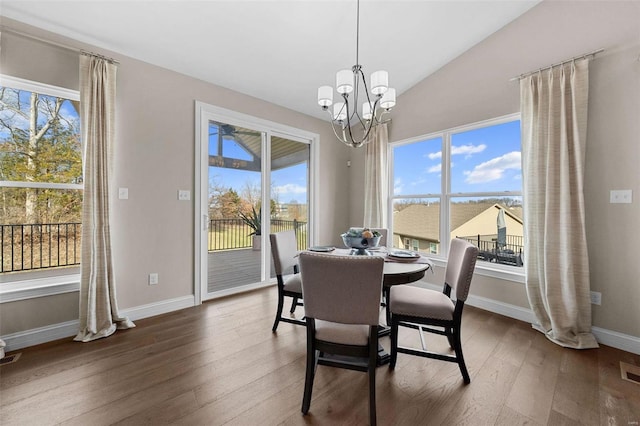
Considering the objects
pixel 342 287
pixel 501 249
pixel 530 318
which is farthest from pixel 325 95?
pixel 530 318

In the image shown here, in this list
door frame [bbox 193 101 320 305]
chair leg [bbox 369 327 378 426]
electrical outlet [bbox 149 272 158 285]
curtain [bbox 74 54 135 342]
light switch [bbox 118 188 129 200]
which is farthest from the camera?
door frame [bbox 193 101 320 305]

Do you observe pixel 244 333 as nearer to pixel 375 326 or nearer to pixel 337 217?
pixel 375 326

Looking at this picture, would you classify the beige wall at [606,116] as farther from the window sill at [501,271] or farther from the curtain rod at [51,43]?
the curtain rod at [51,43]

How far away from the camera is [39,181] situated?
229cm

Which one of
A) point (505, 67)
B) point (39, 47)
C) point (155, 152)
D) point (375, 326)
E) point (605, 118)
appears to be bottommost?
point (375, 326)

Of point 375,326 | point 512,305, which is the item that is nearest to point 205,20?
point 375,326

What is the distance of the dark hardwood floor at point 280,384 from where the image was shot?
4.83 ft

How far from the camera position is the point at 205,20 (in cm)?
237

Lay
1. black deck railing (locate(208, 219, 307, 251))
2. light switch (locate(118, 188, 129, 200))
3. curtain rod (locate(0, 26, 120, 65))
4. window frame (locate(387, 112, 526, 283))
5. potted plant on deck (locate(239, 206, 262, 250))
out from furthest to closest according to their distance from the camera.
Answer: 1. potted plant on deck (locate(239, 206, 262, 250))
2. black deck railing (locate(208, 219, 307, 251))
3. window frame (locate(387, 112, 526, 283))
4. light switch (locate(118, 188, 129, 200))
5. curtain rod (locate(0, 26, 120, 65))

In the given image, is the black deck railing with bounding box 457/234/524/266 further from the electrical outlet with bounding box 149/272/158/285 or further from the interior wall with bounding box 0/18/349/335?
the electrical outlet with bounding box 149/272/158/285

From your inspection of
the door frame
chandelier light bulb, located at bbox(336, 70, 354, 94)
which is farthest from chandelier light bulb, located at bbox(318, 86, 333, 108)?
the door frame

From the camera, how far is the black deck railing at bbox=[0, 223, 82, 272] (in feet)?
7.21

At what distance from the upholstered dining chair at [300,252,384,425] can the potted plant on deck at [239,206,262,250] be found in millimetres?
2391

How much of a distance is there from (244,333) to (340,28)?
3215mm
